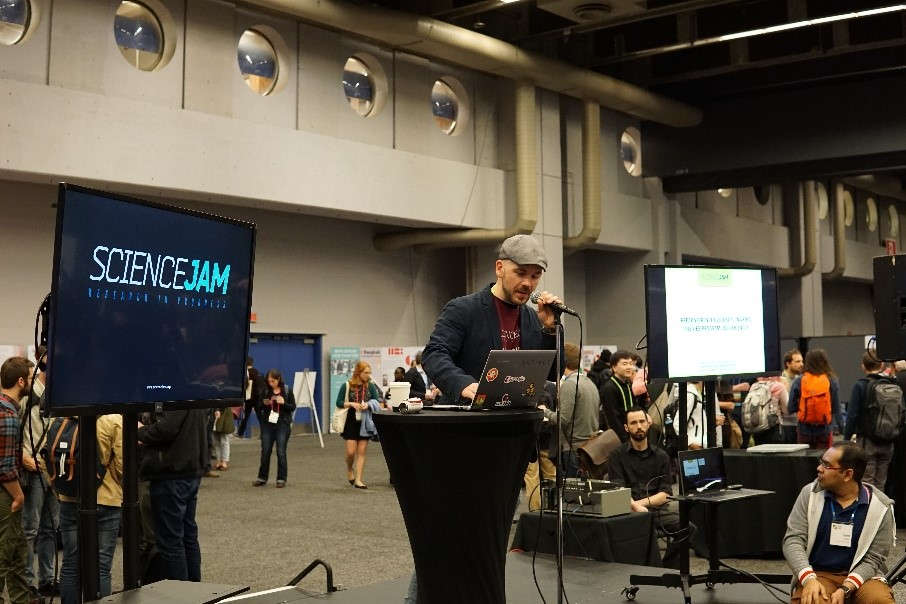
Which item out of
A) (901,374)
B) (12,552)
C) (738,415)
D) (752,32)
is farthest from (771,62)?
(12,552)

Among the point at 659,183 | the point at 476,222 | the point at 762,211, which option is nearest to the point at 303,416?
the point at 476,222

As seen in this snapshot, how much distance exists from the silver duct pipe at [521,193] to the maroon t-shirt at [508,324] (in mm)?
12288

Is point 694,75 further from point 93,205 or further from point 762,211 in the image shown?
point 93,205

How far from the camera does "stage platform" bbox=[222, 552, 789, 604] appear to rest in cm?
507

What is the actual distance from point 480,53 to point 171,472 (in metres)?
11.0

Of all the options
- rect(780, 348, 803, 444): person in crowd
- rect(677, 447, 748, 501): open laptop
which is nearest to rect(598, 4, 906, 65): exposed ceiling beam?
rect(780, 348, 803, 444): person in crowd

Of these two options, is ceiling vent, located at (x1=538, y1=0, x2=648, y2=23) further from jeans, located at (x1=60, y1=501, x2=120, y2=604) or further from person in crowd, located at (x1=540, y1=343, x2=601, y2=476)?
jeans, located at (x1=60, y1=501, x2=120, y2=604)

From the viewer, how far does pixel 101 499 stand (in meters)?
5.00

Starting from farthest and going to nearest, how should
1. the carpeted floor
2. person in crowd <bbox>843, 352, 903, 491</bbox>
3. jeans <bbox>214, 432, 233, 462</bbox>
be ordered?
1. jeans <bbox>214, 432, 233, 462</bbox>
2. person in crowd <bbox>843, 352, 903, 491</bbox>
3. the carpeted floor

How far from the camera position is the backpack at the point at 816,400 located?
8.91 m

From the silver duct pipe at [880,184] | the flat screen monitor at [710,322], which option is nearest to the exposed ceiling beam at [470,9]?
the flat screen monitor at [710,322]

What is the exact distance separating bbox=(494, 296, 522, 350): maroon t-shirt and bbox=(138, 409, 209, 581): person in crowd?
2.00 metres

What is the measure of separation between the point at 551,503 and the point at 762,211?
2004 cm

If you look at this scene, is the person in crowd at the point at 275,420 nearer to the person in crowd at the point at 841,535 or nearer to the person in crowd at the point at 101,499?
the person in crowd at the point at 101,499
